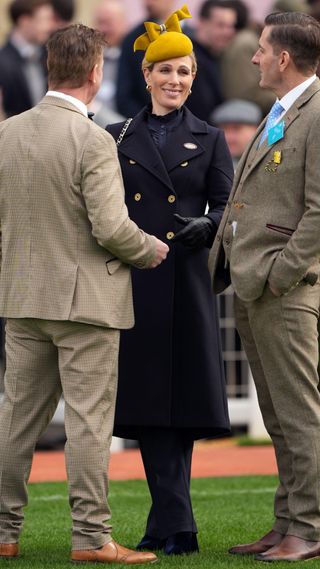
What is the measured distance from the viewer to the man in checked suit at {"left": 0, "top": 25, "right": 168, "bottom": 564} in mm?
5605

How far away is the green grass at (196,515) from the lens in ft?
19.4

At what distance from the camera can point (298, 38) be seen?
5.74 m

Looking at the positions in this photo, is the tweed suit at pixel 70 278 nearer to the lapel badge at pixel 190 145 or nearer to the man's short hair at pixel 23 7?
the lapel badge at pixel 190 145

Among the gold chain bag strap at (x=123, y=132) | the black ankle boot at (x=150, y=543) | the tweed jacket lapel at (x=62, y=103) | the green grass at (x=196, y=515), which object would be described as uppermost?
the tweed jacket lapel at (x=62, y=103)

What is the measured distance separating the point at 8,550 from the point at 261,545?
1109 millimetres

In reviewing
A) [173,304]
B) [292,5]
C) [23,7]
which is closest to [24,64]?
[23,7]

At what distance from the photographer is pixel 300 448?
575cm

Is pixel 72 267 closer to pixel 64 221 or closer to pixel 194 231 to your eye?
pixel 64 221

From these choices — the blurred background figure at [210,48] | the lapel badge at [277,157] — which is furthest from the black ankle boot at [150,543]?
the blurred background figure at [210,48]

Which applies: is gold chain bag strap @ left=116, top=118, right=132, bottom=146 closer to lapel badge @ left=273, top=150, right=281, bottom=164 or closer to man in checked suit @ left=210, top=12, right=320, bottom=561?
man in checked suit @ left=210, top=12, right=320, bottom=561

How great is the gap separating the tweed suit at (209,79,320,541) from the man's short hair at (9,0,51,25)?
7.08m

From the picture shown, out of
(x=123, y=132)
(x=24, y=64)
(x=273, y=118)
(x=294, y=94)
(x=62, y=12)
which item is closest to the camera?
(x=294, y=94)

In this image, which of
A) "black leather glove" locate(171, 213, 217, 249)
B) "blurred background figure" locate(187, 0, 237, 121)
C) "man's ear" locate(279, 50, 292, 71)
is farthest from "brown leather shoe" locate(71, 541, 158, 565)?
"blurred background figure" locate(187, 0, 237, 121)

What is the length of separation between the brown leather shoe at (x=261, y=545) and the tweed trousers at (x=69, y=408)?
75 cm
